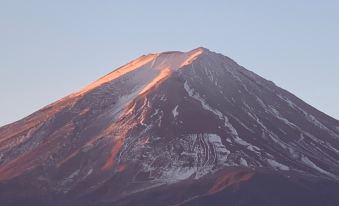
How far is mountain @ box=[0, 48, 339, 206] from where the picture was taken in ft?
468

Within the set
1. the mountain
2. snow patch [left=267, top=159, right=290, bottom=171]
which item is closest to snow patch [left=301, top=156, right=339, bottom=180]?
the mountain

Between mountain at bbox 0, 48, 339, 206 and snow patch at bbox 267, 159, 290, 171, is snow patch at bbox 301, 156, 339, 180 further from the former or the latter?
snow patch at bbox 267, 159, 290, 171

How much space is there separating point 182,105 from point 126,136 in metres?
16.3

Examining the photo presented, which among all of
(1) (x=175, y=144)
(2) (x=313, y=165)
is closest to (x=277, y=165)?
(2) (x=313, y=165)

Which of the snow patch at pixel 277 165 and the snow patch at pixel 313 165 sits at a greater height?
the snow patch at pixel 277 165

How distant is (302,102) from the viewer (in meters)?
200

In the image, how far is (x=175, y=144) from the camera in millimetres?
159000

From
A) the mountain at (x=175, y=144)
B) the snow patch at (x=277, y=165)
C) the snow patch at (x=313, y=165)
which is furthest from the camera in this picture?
the snow patch at (x=313, y=165)

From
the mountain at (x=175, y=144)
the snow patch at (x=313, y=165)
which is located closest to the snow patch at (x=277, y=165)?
the mountain at (x=175, y=144)

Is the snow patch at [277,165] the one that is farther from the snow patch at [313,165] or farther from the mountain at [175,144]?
the snow patch at [313,165]

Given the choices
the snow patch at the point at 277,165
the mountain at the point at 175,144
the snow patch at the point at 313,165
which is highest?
the mountain at the point at 175,144

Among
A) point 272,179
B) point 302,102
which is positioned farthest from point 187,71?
point 272,179

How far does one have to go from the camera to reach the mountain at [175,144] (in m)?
142

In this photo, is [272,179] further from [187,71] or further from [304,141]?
[187,71]
